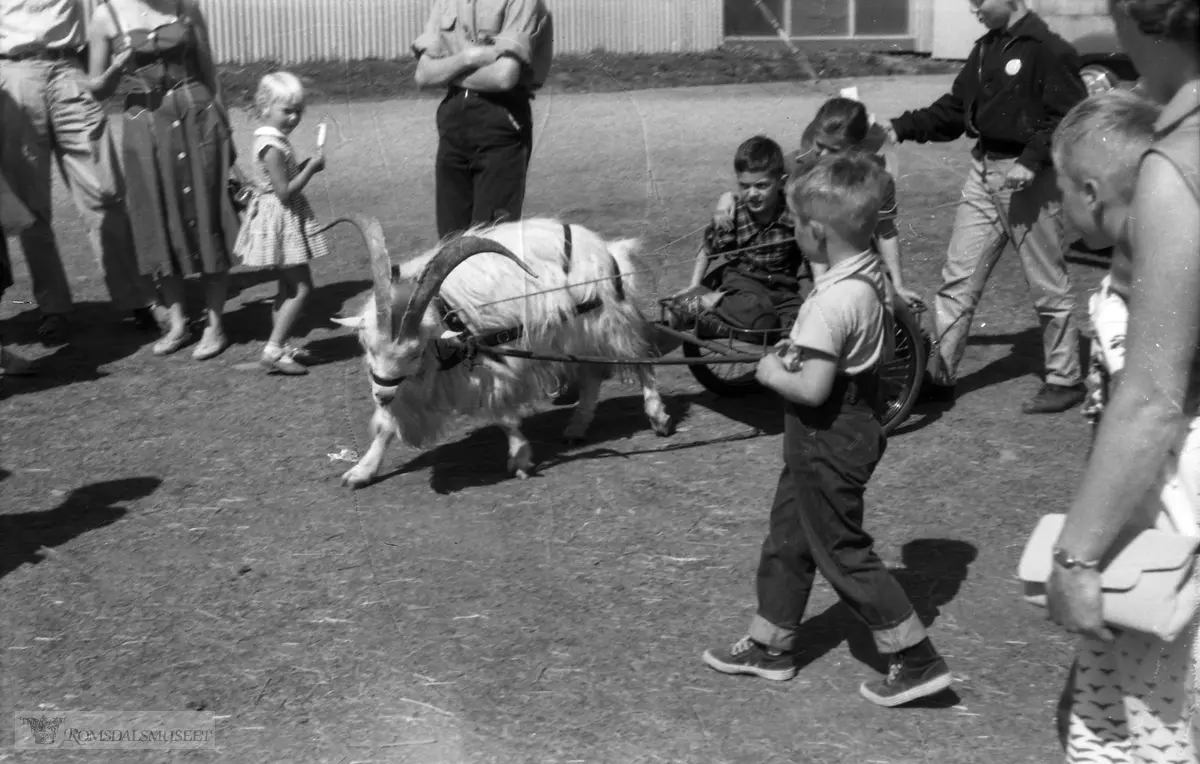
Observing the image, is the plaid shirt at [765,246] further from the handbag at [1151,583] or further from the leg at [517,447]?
the handbag at [1151,583]

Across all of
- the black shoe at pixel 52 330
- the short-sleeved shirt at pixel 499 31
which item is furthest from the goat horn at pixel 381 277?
the black shoe at pixel 52 330

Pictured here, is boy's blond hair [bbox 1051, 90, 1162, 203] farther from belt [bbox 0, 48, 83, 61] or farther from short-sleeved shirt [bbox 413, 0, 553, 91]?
belt [bbox 0, 48, 83, 61]

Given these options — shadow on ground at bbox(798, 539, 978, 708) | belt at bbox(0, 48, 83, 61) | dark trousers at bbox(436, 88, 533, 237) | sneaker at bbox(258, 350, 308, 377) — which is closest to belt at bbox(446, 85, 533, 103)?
dark trousers at bbox(436, 88, 533, 237)

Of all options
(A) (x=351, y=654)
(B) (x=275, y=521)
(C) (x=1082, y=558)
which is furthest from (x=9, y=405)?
(C) (x=1082, y=558)

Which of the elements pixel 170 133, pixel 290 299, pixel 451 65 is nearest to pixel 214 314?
pixel 290 299

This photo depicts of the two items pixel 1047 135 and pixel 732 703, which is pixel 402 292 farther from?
pixel 1047 135

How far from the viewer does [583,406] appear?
6480 mm

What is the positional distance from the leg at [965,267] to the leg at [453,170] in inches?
98.3

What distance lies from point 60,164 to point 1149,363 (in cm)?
724

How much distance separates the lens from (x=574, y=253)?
6176mm

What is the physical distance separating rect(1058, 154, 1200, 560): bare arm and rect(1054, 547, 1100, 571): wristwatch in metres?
0.02

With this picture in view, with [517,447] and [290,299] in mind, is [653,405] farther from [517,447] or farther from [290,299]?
[290,299]

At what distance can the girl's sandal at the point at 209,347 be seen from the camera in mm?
7891

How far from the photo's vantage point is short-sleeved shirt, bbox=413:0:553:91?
21.7ft
